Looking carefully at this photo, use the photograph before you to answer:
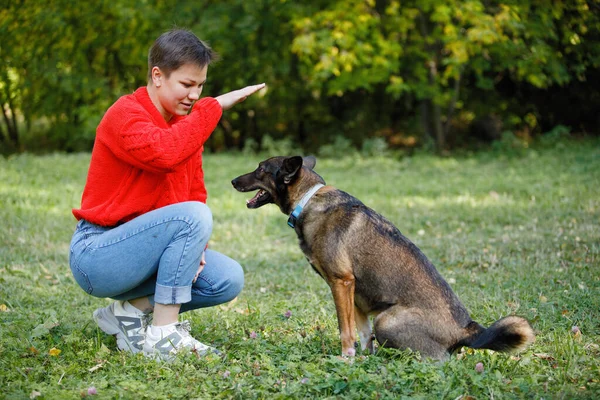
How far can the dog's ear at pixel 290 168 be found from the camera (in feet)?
13.3

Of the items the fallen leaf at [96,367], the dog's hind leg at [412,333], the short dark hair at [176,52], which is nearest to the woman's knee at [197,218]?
the short dark hair at [176,52]

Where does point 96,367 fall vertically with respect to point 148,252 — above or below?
below

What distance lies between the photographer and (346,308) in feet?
12.5

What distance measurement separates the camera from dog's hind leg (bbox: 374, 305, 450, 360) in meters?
3.71

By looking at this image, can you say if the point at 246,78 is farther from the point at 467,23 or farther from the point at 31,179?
the point at 31,179

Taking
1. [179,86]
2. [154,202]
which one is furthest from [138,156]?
[179,86]

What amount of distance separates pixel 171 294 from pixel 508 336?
6.42 feet

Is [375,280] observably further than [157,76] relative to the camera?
Yes

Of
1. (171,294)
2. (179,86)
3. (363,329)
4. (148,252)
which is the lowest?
(363,329)

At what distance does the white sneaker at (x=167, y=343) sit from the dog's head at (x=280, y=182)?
3.23 feet

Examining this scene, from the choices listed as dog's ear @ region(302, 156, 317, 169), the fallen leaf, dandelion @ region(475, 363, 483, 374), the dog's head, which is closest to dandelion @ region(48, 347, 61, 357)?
the fallen leaf

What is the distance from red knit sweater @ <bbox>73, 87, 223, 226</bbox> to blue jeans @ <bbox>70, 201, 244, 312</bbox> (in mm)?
137

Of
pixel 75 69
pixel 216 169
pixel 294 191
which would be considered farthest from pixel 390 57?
pixel 294 191

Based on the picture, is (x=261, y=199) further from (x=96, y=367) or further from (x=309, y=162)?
(x=96, y=367)
